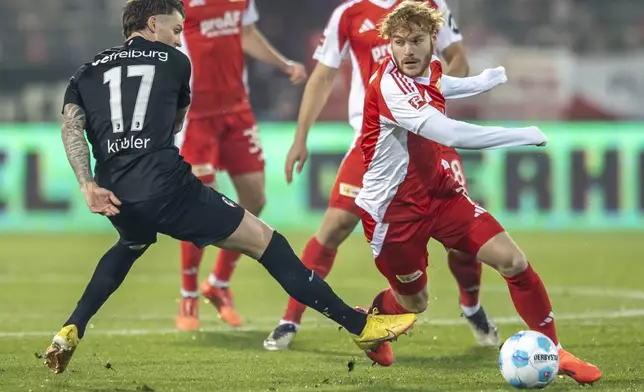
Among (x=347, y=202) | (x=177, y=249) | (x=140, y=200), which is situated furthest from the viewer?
(x=177, y=249)

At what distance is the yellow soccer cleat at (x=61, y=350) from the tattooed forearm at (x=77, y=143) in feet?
2.38

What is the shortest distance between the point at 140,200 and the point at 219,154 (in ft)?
8.93

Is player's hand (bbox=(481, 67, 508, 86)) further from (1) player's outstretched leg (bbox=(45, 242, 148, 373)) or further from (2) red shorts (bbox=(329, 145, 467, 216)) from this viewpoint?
(1) player's outstretched leg (bbox=(45, 242, 148, 373))

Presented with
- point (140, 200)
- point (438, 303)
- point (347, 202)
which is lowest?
point (438, 303)

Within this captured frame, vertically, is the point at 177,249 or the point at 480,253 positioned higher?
the point at 480,253

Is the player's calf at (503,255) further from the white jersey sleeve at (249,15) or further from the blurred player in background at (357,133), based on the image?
the white jersey sleeve at (249,15)

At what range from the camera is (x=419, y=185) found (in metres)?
5.95

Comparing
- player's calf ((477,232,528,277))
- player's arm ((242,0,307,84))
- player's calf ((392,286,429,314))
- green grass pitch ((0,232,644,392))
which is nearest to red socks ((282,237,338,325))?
green grass pitch ((0,232,644,392))

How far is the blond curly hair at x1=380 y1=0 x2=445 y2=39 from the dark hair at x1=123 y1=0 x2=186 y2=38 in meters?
1.05

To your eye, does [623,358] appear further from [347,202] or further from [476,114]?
[476,114]

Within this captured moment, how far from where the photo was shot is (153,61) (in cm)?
588

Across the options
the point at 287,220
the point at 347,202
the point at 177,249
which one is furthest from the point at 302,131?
the point at 287,220

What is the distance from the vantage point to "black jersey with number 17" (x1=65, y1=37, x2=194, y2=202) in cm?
575

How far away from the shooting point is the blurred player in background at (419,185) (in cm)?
571
